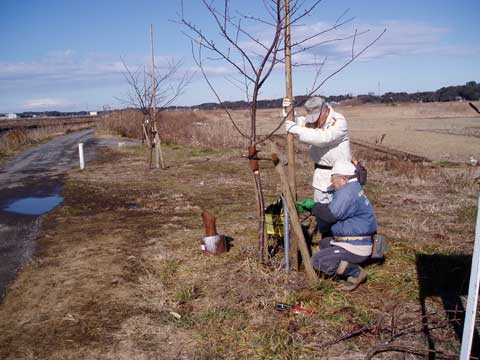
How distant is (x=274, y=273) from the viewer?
15.3 feet

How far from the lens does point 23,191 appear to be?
11.6m

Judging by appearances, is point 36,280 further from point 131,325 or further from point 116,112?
point 116,112

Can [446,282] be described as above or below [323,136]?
below

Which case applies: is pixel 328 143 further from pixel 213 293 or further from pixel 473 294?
pixel 473 294

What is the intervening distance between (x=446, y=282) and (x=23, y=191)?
1052 cm

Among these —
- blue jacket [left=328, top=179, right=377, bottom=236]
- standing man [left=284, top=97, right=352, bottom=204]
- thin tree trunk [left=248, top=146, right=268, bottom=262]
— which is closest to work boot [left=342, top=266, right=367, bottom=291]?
blue jacket [left=328, top=179, right=377, bottom=236]

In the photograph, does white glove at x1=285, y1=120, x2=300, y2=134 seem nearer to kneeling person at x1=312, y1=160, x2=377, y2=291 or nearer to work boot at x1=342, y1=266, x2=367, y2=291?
kneeling person at x1=312, y1=160, x2=377, y2=291

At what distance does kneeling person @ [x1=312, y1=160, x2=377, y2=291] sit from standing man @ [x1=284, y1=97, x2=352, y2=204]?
0.31 meters

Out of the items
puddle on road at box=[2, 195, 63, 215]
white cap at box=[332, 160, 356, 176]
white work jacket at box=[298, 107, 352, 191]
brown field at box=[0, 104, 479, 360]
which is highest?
white work jacket at box=[298, 107, 352, 191]

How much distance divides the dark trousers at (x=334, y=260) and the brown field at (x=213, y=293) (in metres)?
0.15

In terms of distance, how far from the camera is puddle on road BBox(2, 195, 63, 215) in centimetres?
911

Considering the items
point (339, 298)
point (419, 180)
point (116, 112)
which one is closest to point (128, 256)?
point (339, 298)

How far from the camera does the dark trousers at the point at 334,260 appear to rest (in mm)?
4336

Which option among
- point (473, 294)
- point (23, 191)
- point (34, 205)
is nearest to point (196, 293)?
point (473, 294)
